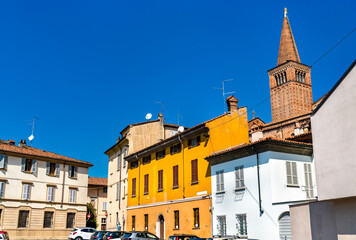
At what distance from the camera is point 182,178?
3161 centimetres

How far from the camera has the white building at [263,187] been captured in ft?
72.6

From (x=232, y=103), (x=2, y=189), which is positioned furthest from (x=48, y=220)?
(x=232, y=103)

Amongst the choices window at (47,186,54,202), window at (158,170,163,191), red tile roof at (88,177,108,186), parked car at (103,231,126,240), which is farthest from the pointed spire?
parked car at (103,231,126,240)

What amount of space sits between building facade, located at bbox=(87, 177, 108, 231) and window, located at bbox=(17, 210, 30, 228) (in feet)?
57.5

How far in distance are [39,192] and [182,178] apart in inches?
840

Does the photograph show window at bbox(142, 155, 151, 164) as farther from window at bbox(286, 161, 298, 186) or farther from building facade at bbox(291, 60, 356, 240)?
A: building facade at bbox(291, 60, 356, 240)

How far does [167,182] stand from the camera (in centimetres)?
3384

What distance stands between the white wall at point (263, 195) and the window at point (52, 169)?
2719 centimetres

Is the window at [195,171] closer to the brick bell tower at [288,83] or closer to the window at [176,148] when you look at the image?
the window at [176,148]

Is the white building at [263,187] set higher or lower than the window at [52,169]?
lower

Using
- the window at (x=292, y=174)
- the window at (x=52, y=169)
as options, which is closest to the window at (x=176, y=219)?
the window at (x=292, y=174)

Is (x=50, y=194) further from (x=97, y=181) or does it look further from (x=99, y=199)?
(x=97, y=181)

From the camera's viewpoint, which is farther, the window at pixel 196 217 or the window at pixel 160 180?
the window at pixel 160 180

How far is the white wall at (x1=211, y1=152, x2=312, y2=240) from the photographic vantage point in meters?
22.0
